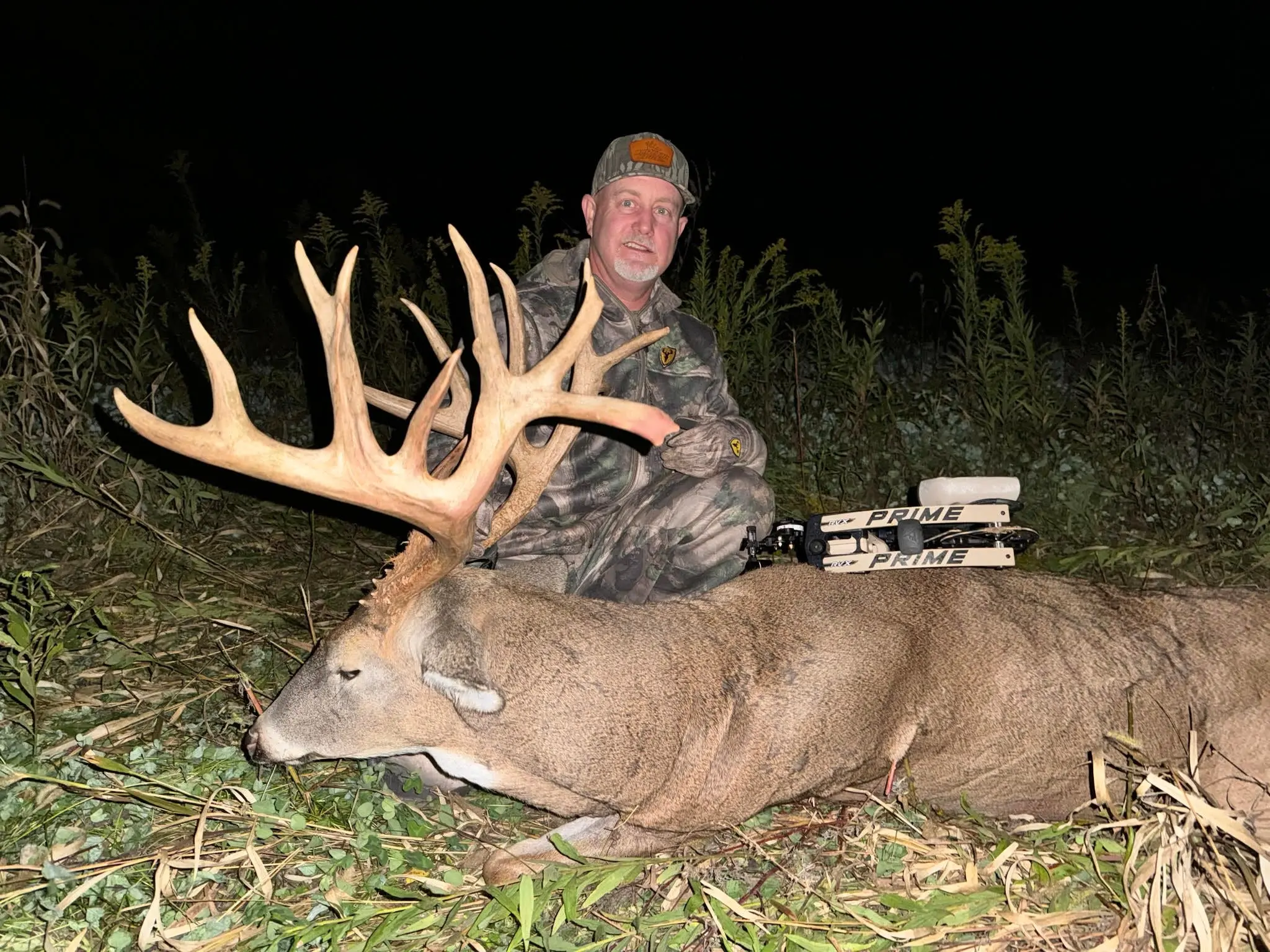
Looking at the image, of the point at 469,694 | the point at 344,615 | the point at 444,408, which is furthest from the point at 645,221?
the point at 469,694

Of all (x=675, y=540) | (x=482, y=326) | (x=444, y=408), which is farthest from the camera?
(x=675, y=540)

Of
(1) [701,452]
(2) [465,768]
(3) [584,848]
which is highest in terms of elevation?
(1) [701,452]

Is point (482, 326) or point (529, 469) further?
point (529, 469)

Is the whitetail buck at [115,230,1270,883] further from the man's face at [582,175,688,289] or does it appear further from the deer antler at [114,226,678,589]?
the man's face at [582,175,688,289]

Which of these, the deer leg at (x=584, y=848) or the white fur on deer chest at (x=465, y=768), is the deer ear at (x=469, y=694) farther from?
the deer leg at (x=584, y=848)

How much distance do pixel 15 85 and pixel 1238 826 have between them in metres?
26.9

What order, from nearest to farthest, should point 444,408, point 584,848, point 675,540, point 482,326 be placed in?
point 482,326
point 584,848
point 444,408
point 675,540

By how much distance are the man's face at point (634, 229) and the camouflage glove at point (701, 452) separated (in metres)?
0.64

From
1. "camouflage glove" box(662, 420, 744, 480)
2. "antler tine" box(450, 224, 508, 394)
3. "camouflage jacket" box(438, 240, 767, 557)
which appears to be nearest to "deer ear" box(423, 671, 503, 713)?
"antler tine" box(450, 224, 508, 394)

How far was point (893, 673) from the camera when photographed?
2.67m

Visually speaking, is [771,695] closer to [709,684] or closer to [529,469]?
[709,684]

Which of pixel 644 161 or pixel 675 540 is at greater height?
pixel 644 161

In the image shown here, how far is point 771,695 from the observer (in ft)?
8.52

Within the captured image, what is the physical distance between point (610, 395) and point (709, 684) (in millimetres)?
1521
